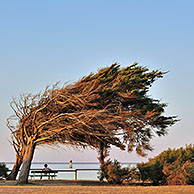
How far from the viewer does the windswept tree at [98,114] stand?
71.7ft

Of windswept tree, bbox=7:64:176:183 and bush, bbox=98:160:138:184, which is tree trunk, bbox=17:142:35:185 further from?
bush, bbox=98:160:138:184

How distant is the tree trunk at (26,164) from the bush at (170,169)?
7553 mm

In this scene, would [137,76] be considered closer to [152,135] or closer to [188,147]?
[152,135]

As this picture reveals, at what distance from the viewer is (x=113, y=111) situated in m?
23.2

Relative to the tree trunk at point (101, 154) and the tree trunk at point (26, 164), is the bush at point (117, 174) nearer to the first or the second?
the tree trunk at point (101, 154)

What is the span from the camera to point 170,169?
2303 cm

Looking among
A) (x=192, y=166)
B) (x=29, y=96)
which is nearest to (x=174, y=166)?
(x=192, y=166)

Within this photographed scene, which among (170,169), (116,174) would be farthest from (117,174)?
(170,169)

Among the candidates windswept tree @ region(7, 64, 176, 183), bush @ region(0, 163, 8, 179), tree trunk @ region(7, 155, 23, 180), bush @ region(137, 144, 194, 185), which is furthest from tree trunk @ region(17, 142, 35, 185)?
bush @ region(137, 144, 194, 185)

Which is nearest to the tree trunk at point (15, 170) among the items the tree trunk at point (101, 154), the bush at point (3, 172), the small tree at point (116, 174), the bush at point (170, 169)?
the bush at point (3, 172)

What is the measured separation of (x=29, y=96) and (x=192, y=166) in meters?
12.2

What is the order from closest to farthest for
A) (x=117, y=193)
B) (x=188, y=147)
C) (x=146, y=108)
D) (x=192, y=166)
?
(x=117, y=193), (x=192, y=166), (x=146, y=108), (x=188, y=147)

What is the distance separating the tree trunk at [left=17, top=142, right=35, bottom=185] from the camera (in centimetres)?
2222

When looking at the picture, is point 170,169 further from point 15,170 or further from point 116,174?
point 15,170
